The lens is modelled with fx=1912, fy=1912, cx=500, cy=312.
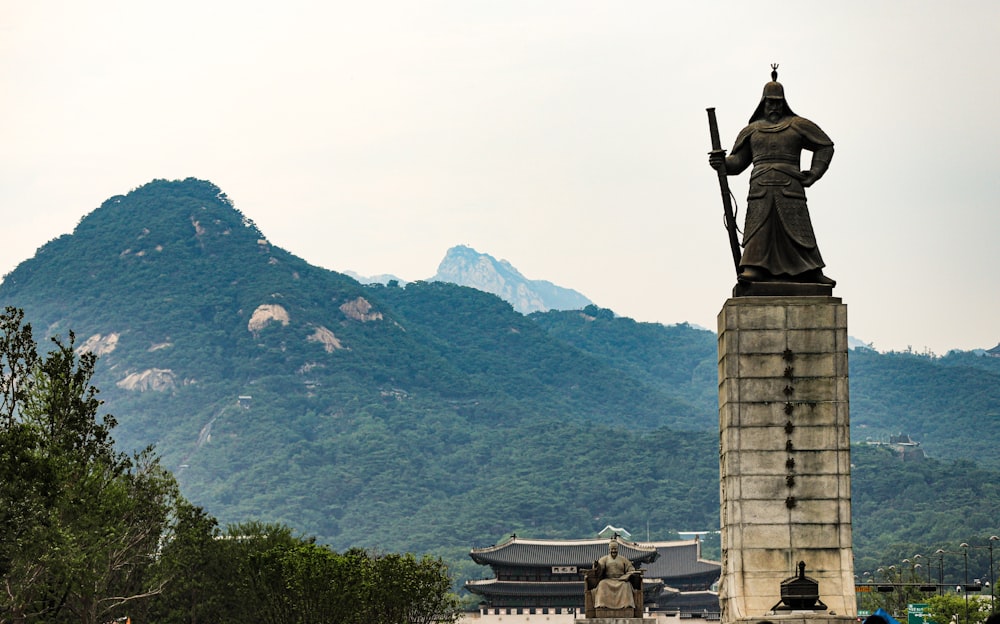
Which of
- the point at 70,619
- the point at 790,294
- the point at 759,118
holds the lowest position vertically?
the point at 70,619

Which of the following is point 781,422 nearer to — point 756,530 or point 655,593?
point 756,530

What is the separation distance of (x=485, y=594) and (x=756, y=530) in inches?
3591

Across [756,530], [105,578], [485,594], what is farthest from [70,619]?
[485,594]

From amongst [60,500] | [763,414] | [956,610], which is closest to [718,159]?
[763,414]

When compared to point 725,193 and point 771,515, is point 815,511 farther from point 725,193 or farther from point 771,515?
point 725,193

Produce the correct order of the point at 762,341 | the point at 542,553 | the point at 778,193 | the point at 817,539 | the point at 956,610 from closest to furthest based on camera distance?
the point at 817,539
the point at 762,341
the point at 778,193
the point at 956,610
the point at 542,553

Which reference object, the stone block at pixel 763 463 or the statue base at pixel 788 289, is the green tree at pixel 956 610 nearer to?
the statue base at pixel 788 289

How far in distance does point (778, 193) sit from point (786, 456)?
3086mm

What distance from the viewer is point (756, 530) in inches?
840

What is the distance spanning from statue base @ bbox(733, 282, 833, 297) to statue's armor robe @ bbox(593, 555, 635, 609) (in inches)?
540

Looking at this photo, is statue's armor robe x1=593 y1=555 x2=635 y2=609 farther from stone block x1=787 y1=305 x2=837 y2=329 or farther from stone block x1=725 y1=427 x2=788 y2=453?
stone block x1=787 y1=305 x2=837 y2=329

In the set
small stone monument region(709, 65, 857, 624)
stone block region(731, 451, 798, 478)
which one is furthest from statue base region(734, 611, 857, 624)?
stone block region(731, 451, 798, 478)

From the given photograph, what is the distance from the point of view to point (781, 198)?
22.2 meters

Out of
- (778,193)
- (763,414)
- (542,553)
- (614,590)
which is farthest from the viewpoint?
(542,553)
